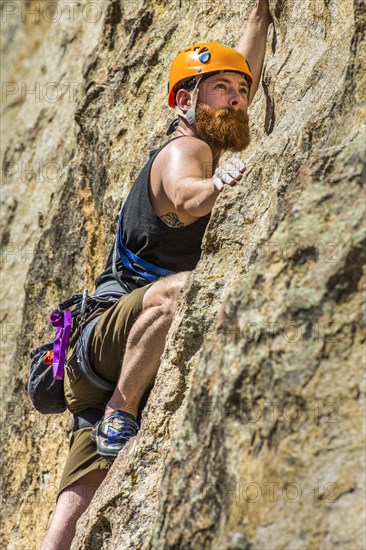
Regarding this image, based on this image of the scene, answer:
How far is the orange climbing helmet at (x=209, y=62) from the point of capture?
21.1 feet

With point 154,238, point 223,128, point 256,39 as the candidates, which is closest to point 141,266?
point 154,238

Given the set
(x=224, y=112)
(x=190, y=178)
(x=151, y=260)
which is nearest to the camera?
(x=190, y=178)

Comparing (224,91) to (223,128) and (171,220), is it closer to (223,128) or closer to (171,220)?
(223,128)

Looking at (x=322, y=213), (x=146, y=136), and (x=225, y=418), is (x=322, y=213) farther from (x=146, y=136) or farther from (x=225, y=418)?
(x=146, y=136)

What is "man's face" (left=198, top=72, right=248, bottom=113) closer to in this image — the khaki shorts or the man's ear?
the man's ear

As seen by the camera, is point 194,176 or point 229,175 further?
point 194,176

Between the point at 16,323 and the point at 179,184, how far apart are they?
5270 millimetres

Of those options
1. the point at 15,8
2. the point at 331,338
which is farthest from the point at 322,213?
the point at 15,8

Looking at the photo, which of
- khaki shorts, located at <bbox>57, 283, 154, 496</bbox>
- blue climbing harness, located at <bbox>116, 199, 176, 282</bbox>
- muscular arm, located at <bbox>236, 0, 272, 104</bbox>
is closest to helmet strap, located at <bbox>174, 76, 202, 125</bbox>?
muscular arm, located at <bbox>236, 0, 272, 104</bbox>

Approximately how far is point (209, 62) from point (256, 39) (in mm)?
735

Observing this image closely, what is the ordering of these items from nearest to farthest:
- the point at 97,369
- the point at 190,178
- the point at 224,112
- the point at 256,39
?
the point at 190,178
the point at 97,369
the point at 224,112
the point at 256,39

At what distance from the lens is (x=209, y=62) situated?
6.42 m

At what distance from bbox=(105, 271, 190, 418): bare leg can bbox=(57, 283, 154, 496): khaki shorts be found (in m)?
Result: 0.08

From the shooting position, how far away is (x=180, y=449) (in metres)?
3.66
